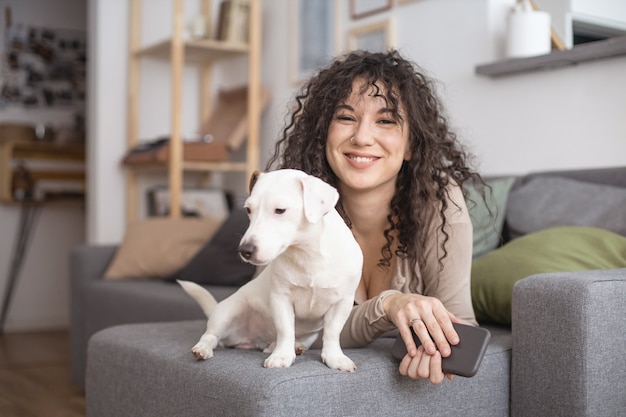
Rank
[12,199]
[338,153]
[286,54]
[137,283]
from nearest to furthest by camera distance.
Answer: [338,153] → [137,283] → [286,54] → [12,199]

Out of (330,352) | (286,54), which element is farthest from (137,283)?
(330,352)

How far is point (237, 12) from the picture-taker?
4043mm

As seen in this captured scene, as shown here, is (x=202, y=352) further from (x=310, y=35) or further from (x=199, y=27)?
(x=199, y=27)

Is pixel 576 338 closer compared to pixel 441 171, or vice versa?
pixel 576 338

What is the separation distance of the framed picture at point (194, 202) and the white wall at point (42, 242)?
1271 millimetres

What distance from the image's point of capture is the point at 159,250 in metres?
3.20

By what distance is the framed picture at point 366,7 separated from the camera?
3.40 m

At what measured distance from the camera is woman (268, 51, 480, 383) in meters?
1.53

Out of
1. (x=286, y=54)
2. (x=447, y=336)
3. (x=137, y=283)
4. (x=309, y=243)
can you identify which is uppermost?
(x=286, y=54)

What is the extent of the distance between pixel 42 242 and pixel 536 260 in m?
3.94

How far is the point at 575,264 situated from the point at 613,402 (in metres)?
0.52

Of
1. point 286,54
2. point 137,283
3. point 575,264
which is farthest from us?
point 286,54

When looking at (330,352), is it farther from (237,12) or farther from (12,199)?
(12,199)

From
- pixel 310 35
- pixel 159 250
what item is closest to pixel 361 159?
pixel 159 250
